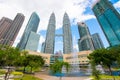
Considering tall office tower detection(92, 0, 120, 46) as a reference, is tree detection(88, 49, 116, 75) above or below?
below

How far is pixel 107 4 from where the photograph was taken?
115438mm

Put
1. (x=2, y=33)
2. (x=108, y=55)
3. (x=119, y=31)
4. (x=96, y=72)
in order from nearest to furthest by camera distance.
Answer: (x=96, y=72), (x=108, y=55), (x=119, y=31), (x=2, y=33)

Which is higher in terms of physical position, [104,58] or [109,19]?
[109,19]

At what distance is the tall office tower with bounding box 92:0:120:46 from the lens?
4409 inches

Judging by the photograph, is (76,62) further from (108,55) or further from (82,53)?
(108,55)

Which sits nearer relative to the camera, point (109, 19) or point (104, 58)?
point (104, 58)

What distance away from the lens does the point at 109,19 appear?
116 metres

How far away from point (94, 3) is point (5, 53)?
124444 millimetres

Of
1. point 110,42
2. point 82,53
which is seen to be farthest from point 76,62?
point 110,42

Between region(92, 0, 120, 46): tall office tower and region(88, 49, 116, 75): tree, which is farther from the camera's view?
region(92, 0, 120, 46): tall office tower

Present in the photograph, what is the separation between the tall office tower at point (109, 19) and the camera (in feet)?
367

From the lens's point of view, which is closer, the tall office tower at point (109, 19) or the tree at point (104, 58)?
the tree at point (104, 58)

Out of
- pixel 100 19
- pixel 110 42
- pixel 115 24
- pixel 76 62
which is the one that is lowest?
pixel 76 62

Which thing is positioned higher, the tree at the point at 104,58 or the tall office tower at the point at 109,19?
the tall office tower at the point at 109,19
